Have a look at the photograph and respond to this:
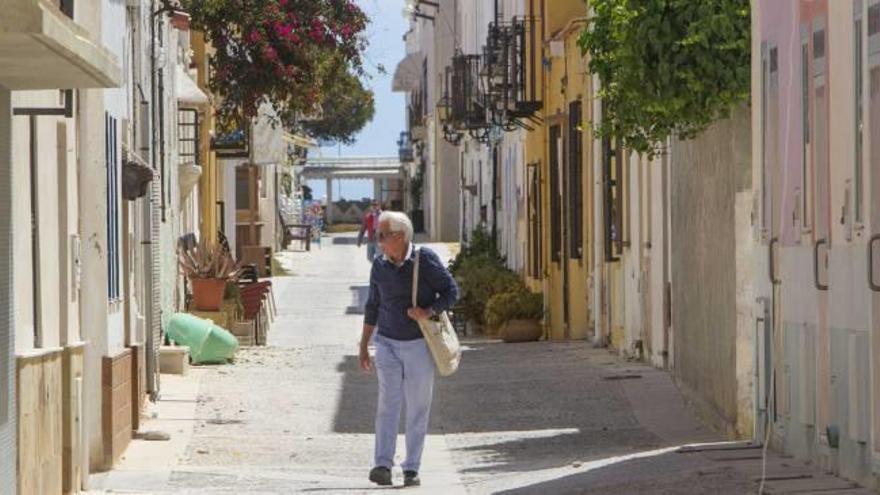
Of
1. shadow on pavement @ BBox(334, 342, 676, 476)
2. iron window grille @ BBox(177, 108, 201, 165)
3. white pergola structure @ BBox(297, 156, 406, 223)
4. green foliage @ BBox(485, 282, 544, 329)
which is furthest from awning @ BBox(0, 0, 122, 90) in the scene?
white pergola structure @ BBox(297, 156, 406, 223)

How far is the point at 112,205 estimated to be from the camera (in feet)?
51.9

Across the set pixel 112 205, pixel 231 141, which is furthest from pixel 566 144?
pixel 112 205

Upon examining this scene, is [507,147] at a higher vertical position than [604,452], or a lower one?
higher

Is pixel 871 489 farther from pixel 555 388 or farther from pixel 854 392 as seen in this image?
pixel 555 388

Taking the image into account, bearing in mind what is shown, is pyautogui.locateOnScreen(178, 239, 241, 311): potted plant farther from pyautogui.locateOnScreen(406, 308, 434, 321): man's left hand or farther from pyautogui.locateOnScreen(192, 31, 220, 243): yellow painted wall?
pyautogui.locateOnScreen(406, 308, 434, 321): man's left hand

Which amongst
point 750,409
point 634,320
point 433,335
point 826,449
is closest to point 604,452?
point 750,409

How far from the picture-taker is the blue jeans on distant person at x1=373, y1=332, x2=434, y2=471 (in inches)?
562

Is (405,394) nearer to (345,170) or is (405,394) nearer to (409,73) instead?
(409,73)

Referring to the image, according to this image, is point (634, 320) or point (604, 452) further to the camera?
point (634, 320)

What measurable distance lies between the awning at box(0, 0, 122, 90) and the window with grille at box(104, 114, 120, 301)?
4.56 m

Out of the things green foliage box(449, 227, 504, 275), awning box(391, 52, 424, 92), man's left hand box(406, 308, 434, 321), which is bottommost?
man's left hand box(406, 308, 434, 321)

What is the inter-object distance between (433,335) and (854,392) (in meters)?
3.16

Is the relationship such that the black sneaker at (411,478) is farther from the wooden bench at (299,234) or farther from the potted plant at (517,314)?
the wooden bench at (299,234)

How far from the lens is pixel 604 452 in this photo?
16.1m
